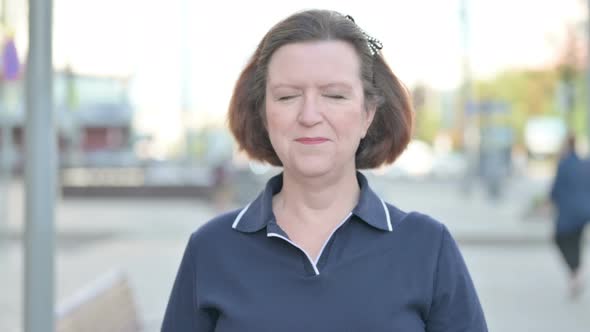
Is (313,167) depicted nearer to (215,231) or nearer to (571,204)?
(215,231)

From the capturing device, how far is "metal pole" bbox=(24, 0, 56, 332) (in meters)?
3.70

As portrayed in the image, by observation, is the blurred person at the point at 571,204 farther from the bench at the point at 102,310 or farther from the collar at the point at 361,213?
the collar at the point at 361,213

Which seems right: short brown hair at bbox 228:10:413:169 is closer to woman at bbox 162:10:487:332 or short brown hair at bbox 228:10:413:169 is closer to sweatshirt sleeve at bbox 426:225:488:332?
woman at bbox 162:10:487:332

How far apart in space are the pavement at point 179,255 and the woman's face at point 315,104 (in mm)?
4736

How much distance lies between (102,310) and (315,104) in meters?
3.89

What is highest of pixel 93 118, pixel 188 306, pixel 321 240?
pixel 321 240

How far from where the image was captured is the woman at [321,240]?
79.7 inches

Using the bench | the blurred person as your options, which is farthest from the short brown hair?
the blurred person

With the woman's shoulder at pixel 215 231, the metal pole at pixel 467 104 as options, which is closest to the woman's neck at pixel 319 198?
the woman's shoulder at pixel 215 231

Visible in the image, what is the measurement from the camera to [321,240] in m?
2.10

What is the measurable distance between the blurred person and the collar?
28.0 feet

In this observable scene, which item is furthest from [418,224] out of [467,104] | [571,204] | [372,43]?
[467,104]

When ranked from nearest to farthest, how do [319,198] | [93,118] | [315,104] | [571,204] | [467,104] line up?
[315,104] → [319,198] → [571,204] → [467,104] → [93,118]

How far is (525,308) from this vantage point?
9.89 meters
